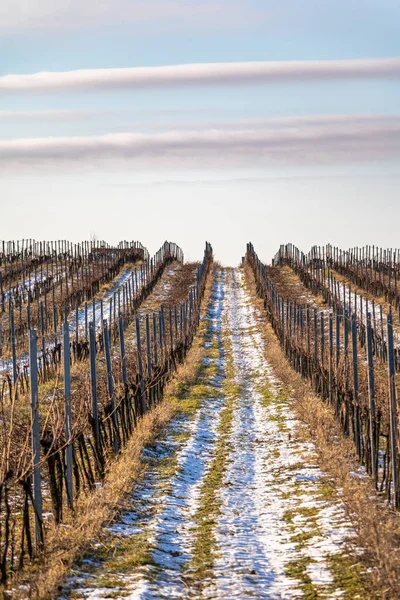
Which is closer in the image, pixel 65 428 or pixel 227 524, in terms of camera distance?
pixel 227 524

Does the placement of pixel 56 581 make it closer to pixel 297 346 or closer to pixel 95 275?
pixel 297 346

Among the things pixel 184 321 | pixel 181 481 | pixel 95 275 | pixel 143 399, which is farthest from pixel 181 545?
pixel 95 275

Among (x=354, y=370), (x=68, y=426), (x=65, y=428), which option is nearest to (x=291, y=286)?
(x=354, y=370)

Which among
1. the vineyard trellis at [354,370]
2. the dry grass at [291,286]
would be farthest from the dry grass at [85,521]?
the dry grass at [291,286]

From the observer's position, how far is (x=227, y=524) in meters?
8.90

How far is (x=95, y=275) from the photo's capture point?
43156mm

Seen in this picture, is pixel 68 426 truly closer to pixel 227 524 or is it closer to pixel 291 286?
pixel 227 524

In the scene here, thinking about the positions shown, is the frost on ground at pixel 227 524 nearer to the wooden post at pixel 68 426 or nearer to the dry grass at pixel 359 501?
the dry grass at pixel 359 501

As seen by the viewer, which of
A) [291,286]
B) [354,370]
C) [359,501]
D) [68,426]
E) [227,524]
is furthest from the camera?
[291,286]

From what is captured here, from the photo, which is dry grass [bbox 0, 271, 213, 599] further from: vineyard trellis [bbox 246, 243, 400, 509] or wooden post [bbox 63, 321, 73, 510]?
vineyard trellis [bbox 246, 243, 400, 509]

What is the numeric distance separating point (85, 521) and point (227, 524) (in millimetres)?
1641

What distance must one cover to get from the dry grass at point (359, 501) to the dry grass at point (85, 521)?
2393 mm

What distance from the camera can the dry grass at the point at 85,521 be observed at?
6.57 m

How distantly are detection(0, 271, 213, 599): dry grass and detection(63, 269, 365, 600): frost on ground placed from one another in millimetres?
124
